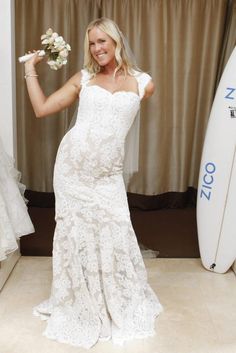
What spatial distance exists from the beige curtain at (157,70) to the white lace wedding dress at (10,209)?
4.92 ft

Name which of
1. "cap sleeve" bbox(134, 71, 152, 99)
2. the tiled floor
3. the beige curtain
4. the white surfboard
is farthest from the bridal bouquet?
the beige curtain

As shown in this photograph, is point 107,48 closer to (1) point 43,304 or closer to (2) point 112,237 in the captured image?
(2) point 112,237

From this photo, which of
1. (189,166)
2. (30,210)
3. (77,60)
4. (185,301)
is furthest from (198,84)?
(185,301)

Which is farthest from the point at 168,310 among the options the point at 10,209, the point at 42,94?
the point at 42,94

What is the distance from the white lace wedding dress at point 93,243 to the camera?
81.0 inches

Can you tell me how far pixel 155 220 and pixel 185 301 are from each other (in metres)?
1.48

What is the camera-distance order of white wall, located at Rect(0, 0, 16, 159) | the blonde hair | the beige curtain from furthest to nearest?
the beige curtain, white wall, located at Rect(0, 0, 16, 159), the blonde hair

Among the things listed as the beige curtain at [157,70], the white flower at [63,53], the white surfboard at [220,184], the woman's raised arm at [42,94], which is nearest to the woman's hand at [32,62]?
the woman's raised arm at [42,94]

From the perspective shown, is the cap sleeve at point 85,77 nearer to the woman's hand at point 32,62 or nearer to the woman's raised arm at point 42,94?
the woman's raised arm at point 42,94

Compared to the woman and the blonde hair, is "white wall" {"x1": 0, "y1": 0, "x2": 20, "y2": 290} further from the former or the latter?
the blonde hair

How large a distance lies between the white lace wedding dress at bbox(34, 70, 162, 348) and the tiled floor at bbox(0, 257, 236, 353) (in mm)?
86

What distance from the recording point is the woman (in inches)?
79.7

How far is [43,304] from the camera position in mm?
2346

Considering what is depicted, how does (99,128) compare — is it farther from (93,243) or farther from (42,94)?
(93,243)
